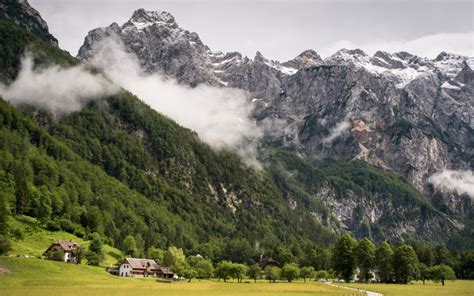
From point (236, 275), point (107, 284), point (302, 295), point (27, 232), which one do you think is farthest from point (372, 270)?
point (27, 232)

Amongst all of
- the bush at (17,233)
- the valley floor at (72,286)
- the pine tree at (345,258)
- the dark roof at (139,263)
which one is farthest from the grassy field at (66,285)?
the pine tree at (345,258)

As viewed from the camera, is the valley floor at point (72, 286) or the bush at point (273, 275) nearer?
the valley floor at point (72, 286)

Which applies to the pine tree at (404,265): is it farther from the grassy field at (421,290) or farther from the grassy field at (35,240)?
the grassy field at (35,240)

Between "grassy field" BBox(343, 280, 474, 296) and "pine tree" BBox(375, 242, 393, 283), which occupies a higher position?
"pine tree" BBox(375, 242, 393, 283)

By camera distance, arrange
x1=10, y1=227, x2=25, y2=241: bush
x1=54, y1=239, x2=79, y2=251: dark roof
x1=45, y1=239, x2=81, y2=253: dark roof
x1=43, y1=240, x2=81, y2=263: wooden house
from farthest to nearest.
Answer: x1=10, y1=227, x2=25, y2=241: bush < x1=54, y1=239, x2=79, y2=251: dark roof < x1=45, y1=239, x2=81, y2=253: dark roof < x1=43, y1=240, x2=81, y2=263: wooden house

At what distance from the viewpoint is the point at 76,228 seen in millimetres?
189625

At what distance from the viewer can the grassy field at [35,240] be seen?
14062 centimetres

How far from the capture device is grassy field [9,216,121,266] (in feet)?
461

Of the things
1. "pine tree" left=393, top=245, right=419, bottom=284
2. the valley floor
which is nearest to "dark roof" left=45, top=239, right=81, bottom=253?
the valley floor

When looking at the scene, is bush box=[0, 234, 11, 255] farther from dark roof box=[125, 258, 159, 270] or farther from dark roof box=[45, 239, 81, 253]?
dark roof box=[125, 258, 159, 270]

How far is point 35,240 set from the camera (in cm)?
15775

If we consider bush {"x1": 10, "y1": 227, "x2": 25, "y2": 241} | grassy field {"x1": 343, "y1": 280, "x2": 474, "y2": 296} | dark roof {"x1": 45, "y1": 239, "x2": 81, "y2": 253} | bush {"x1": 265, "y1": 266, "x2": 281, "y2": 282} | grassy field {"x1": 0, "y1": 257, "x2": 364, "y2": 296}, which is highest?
bush {"x1": 10, "y1": 227, "x2": 25, "y2": 241}

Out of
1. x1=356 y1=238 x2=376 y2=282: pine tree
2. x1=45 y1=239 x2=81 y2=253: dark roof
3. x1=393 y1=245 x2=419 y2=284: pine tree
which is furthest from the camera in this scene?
x1=356 y1=238 x2=376 y2=282: pine tree

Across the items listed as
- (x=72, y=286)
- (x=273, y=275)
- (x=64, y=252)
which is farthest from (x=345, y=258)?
(x=72, y=286)
